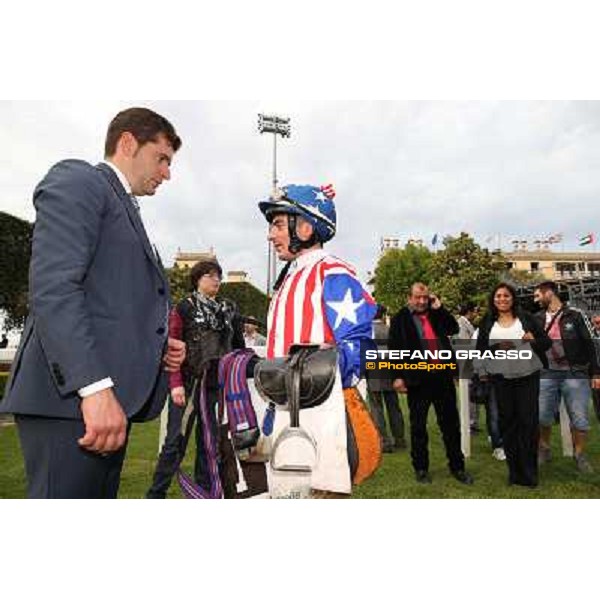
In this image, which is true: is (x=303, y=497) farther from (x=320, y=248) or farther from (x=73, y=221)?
(x=73, y=221)

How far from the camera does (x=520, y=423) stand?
3404 millimetres

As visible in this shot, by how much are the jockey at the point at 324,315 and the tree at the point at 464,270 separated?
1.23m

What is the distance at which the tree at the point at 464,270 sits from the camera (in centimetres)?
372

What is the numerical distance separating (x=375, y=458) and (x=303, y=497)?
0.34 m

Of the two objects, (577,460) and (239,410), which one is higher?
(239,410)

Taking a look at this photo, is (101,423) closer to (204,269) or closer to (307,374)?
(307,374)

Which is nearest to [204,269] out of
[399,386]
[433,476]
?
[399,386]

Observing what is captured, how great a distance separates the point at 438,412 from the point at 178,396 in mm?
1646

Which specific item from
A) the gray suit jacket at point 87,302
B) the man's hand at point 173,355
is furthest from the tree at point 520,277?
the gray suit jacket at point 87,302

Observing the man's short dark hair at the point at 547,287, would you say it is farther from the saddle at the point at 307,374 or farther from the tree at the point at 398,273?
the saddle at the point at 307,374

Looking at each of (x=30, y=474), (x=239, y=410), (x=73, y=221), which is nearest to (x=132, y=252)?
(x=73, y=221)

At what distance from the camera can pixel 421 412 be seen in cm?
342

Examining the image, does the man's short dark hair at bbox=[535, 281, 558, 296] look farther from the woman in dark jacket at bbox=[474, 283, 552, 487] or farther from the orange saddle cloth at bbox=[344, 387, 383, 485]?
the orange saddle cloth at bbox=[344, 387, 383, 485]

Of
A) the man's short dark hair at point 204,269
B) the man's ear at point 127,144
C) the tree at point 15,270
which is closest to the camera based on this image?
the man's ear at point 127,144
